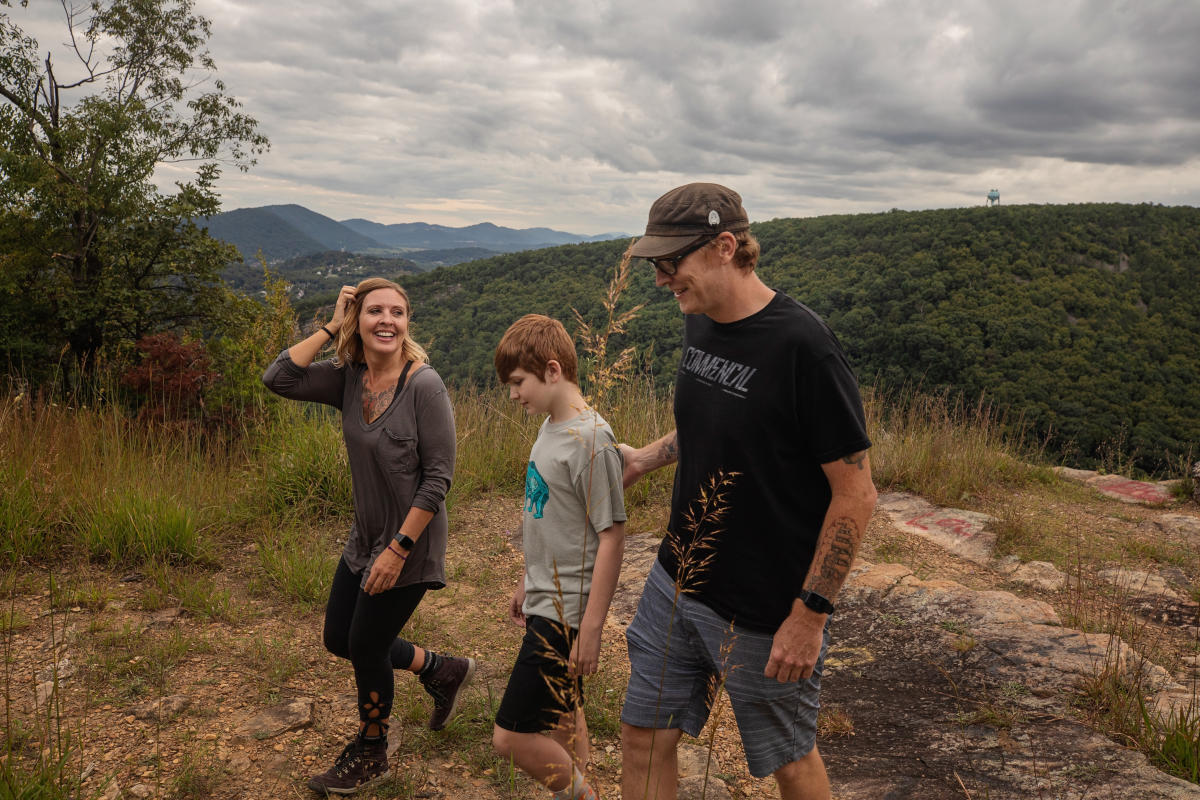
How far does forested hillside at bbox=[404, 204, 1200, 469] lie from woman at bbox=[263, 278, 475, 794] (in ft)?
44.7

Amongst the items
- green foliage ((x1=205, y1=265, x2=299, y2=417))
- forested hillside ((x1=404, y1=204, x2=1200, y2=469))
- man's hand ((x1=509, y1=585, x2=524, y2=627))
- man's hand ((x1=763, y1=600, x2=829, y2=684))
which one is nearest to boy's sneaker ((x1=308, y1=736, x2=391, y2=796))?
man's hand ((x1=509, y1=585, x2=524, y2=627))

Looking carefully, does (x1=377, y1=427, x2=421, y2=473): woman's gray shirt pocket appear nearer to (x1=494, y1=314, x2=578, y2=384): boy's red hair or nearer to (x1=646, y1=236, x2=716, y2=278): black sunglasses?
(x1=494, y1=314, x2=578, y2=384): boy's red hair

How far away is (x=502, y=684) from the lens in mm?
3076

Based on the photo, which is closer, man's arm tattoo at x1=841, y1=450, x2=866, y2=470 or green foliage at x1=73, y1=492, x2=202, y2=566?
man's arm tattoo at x1=841, y1=450, x2=866, y2=470

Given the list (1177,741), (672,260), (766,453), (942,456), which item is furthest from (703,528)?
(942,456)

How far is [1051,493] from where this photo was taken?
629 cm

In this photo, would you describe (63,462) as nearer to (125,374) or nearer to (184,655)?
(184,655)

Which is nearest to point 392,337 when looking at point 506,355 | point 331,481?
point 506,355

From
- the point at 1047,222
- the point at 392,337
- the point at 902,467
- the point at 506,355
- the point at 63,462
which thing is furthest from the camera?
the point at 1047,222

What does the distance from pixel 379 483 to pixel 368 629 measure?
0.44 meters

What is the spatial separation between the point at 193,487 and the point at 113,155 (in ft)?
33.1

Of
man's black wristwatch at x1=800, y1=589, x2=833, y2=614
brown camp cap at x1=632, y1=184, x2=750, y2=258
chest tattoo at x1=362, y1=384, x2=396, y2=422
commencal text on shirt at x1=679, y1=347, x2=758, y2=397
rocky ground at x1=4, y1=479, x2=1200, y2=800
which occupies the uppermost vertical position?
brown camp cap at x1=632, y1=184, x2=750, y2=258

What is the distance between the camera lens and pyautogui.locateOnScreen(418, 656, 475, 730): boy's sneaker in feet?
8.43

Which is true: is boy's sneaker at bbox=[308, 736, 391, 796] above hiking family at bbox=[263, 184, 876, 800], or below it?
below
